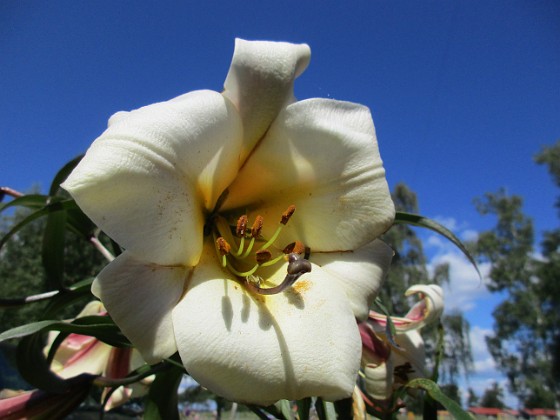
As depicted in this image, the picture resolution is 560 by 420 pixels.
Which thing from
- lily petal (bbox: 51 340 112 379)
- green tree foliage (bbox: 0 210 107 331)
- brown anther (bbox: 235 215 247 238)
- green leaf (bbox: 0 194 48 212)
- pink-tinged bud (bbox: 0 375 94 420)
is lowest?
pink-tinged bud (bbox: 0 375 94 420)

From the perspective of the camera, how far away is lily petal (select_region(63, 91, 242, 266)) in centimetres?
41

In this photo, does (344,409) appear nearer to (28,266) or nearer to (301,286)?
(301,286)

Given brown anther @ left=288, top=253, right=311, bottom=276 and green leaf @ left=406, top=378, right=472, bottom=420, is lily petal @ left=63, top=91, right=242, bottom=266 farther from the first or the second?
green leaf @ left=406, top=378, right=472, bottom=420

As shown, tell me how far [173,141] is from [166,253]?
11 cm

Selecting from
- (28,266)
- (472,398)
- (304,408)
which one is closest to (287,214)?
(304,408)

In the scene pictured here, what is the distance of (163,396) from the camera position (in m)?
0.72

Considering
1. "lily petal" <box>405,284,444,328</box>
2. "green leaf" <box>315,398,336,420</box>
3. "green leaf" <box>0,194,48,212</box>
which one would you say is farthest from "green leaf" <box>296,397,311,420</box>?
"green leaf" <box>0,194,48,212</box>

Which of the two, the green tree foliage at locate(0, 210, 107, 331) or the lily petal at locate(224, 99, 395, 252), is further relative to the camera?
the green tree foliage at locate(0, 210, 107, 331)

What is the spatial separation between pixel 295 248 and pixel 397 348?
15.3 inches

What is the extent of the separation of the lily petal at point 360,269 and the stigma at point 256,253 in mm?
35

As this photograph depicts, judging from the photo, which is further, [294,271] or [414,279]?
[414,279]

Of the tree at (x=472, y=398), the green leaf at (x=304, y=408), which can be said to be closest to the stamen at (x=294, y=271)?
the green leaf at (x=304, y=408)

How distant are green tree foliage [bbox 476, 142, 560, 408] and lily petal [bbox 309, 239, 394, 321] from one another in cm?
1391

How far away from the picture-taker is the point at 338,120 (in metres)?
0.57
